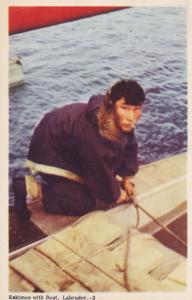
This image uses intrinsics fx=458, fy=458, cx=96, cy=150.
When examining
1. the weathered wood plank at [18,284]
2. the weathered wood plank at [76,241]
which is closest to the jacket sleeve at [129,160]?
the weathered wood plank at [76,241]

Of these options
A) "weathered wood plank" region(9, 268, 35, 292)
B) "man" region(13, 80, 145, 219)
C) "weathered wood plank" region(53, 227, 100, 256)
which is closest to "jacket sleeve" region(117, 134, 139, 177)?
"man" region(13, 80, 145, 219)

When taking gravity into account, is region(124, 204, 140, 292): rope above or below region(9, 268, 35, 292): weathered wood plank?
above

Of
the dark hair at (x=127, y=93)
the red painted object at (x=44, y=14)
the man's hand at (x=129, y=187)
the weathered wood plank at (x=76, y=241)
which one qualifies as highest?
the red painted object at (x=44, y=14)

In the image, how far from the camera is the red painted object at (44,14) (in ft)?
2.29

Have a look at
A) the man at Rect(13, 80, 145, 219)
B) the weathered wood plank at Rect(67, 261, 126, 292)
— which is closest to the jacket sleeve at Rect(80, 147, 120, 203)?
the man at Rect(13, 80, 145, 219)

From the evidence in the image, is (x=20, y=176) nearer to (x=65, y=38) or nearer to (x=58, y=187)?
(x=58, y=187)

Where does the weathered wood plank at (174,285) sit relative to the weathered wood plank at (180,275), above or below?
below

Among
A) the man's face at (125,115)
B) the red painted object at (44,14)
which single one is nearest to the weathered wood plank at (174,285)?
the man's face at (125,115)

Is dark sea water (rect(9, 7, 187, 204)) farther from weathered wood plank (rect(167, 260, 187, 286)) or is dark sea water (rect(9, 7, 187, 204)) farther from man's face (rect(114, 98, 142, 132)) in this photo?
weathered wood plank (rect(167, 260, 187, 286))

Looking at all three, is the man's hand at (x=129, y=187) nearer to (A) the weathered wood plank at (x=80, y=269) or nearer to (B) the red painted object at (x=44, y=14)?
(A) the weathered wood plank at (x=80, y=269)

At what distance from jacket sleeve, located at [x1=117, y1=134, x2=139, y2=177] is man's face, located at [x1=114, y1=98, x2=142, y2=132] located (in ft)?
0.07

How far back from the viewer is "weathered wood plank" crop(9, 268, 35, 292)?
2.20 feet

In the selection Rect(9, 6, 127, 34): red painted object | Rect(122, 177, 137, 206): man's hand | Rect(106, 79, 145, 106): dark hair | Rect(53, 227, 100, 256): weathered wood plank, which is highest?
Rect(9, 6, 127, 34): red painted object

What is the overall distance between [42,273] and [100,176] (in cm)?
17
